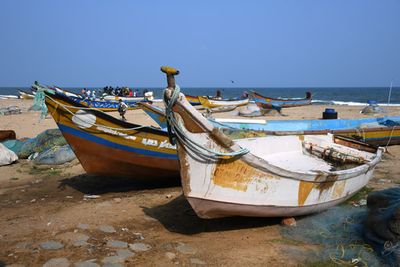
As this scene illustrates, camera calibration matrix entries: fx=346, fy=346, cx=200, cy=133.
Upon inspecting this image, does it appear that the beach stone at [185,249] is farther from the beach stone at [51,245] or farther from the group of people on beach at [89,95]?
the group of people on beach at [89,95]

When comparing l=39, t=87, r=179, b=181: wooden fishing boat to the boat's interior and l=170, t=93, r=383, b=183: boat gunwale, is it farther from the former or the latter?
l=170, t=93, r=383, b=183: boat gunwale

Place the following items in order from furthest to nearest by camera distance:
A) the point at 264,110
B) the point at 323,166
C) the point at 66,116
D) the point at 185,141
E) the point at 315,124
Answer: the point at 264,110
the point at 315,124
the point at 323,166
the point at 66,116
the point at 185,141

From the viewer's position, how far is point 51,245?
4457 millimetres

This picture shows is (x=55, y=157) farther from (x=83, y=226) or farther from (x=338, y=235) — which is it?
(x=338, y=235)

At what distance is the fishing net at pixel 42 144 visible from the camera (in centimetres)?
975

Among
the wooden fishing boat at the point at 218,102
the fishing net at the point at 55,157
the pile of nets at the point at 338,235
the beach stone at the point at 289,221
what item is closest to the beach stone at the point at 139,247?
the pile of nets at the point at 338,235

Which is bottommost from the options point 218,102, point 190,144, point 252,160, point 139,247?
point 218,102

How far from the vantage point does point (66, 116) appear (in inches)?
248

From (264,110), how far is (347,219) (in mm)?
16235

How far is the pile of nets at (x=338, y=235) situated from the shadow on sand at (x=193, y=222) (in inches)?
18.5

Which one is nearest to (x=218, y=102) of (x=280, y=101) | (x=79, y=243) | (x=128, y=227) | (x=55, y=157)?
(x=280, y=101)

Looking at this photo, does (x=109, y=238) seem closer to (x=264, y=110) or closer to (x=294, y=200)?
(x=294, y=200)

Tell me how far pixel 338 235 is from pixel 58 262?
3.61 metres

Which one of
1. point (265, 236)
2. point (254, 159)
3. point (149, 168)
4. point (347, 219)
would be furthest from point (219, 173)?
point (149, 168)
